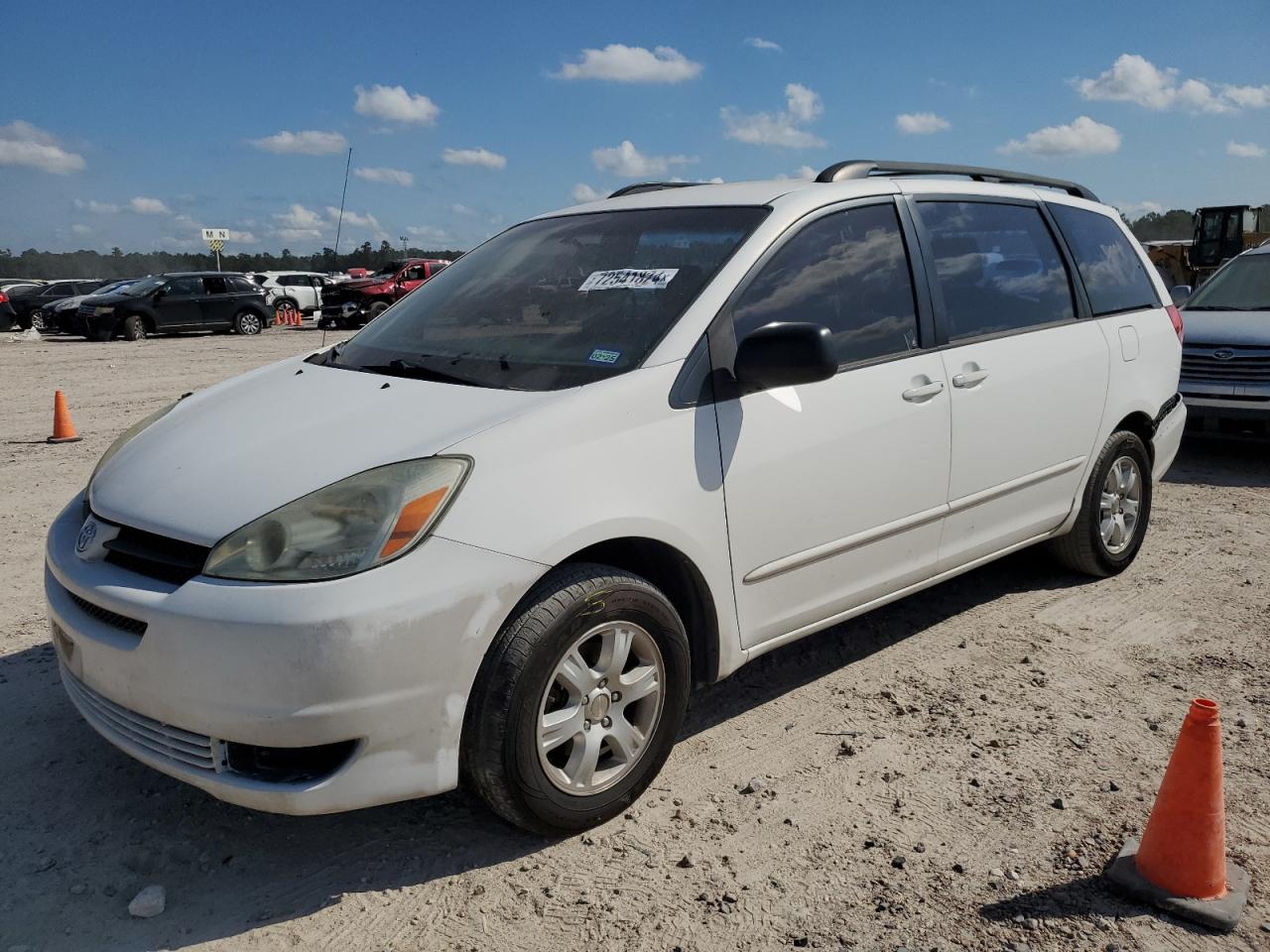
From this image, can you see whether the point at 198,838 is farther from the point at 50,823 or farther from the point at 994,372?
the point at 994,372

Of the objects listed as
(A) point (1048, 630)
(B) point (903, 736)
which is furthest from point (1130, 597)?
(B) point (903, 736)

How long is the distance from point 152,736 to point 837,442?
2.18 meters

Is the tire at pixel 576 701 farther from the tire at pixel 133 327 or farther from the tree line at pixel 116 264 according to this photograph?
the tree line at pixel 116 264

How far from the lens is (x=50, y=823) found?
119 inches

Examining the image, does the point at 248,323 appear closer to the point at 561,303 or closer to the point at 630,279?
the point at 561,303

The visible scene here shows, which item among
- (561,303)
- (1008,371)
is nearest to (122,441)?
(561,303)

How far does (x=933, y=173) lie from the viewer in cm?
427

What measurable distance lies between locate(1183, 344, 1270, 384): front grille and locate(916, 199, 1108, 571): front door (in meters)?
4.02

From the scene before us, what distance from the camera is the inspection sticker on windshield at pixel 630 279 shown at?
3357mm

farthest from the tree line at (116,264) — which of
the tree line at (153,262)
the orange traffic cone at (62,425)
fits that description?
the orange traffic cone at (62,425)

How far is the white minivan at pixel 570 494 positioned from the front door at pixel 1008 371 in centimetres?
2

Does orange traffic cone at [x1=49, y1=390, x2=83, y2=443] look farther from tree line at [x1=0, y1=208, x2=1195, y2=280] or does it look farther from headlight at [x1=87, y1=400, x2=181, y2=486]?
tree line at [x1=0, y1=208, x2=1195, y2=280]

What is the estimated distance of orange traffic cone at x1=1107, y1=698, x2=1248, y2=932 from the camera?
2.53 m

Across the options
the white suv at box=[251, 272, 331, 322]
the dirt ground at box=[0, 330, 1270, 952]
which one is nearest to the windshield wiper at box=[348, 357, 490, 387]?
the dirt ground at box=[0, 330, 1270, 952]
